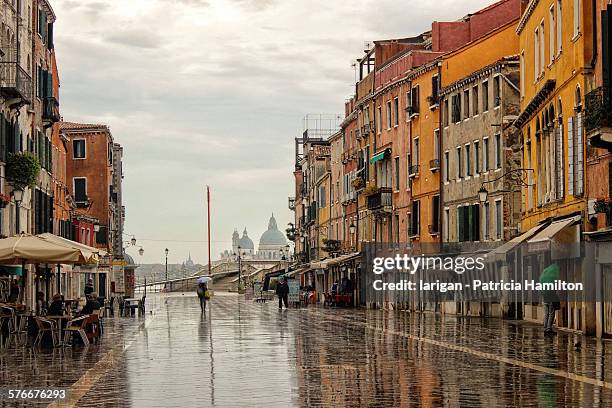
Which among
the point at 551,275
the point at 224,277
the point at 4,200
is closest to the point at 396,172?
the point at 4,200

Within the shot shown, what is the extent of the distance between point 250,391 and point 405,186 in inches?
2036

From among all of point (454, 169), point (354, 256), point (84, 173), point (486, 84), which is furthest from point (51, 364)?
point (84, 173)

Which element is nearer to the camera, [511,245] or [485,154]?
[511,245]

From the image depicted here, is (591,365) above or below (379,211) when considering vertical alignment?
below

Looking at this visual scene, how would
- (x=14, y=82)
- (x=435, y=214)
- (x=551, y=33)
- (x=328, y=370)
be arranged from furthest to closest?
(x=435, y=214)
(x=14, y=82)
(x=551, y=33)
(x=328, y=370)

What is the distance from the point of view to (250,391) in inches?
665

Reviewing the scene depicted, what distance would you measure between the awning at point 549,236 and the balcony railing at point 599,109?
5.44 metres

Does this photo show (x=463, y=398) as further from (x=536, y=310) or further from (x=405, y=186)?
(x=405, y=186)

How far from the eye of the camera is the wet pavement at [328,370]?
15.9 metres

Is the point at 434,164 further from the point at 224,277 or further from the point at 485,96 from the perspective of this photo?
the point at 224,277

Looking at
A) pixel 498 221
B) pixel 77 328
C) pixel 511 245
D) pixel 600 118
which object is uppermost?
pixel 600 118

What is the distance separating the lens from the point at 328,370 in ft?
66.8

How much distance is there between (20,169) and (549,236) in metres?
18.1

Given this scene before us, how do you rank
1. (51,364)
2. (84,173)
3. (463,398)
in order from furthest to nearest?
(84,173) < (51,364) < (463,398)
